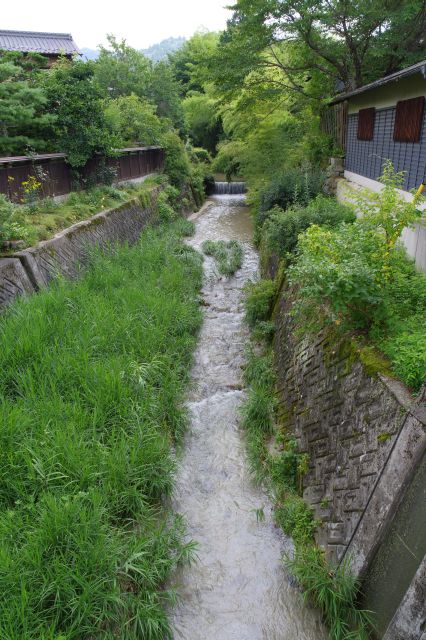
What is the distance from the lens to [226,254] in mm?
14227

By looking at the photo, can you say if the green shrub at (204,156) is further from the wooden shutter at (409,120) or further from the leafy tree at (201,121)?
the wooden shutter at (409,120)

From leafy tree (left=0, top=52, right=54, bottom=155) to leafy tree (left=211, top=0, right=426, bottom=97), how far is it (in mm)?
5402

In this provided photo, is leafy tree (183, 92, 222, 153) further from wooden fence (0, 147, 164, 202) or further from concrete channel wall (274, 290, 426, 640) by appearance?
concrete channel wall (274, 290, 426, 640)

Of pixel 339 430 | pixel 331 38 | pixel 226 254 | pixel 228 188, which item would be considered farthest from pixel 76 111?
pixel 228 188

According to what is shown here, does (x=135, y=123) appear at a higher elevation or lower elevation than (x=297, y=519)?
higher

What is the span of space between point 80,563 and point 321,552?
235 centimetres

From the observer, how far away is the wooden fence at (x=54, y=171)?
32.2 feet

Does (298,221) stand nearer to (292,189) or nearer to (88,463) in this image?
(292,189)

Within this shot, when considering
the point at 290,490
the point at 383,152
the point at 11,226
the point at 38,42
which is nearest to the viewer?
the point at 290,490

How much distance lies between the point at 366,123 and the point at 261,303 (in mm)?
5357

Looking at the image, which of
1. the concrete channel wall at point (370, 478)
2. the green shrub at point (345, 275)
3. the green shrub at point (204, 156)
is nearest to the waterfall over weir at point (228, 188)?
the green shrub at point (204, 156)

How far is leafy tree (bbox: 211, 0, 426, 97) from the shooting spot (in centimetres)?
1101

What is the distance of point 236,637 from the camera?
3789 millimetres

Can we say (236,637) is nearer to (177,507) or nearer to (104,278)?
(177,507)
